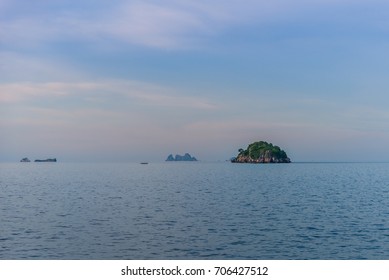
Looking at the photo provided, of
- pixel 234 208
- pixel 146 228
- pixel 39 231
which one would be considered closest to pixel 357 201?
pixel 234 208

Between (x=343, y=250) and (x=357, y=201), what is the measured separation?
4199cm

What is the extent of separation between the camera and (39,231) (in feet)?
153

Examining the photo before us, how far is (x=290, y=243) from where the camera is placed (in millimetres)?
41688

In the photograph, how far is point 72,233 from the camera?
46.4 m

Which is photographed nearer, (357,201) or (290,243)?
(290,243)
